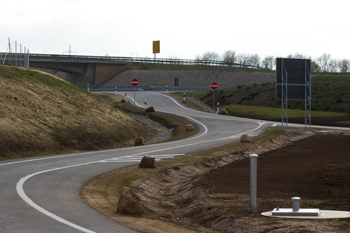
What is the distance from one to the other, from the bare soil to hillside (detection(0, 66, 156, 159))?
8.29 meters

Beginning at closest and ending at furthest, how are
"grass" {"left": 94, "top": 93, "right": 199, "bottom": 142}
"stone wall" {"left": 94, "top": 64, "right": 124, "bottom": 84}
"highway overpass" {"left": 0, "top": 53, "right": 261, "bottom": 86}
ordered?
"grass" {"left": 94, "top": 93, "right": 199, "bottom": 142}, "highway overpass" {"left": 0, "top": 53, "right": 261, "bottom": 86}, "stone wall" {"left": 94, "top": 64, "right": 124, "bottom": 84}

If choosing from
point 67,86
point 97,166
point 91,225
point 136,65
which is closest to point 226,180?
point 97,166

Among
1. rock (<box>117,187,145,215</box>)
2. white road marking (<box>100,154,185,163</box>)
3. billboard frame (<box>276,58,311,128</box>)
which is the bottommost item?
white road marking (<box>100,154,185,163</box>)

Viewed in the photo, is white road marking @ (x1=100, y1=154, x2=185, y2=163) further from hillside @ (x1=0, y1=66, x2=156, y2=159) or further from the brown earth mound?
hillside @ (x1=0, y1=66, x2=156, y2=159)

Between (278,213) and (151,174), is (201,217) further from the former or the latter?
(151,174)

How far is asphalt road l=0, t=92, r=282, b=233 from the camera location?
7.55 m

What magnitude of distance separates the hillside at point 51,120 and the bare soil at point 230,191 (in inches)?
326

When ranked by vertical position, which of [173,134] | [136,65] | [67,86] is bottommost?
[173,134]

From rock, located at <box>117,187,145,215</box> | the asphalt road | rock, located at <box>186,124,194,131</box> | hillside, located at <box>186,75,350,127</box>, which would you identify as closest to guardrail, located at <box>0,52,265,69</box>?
hillside, located at <box>186,75,350,127</box>

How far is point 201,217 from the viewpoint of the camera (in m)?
9.34

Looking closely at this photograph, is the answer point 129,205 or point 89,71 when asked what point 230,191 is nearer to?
point 129,205

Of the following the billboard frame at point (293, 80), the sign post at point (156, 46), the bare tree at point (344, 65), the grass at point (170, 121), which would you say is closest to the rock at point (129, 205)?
the grass at point (170, 121)

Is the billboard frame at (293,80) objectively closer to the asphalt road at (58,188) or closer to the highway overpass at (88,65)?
the asphalt road at (58,188)

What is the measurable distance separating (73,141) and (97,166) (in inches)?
350
